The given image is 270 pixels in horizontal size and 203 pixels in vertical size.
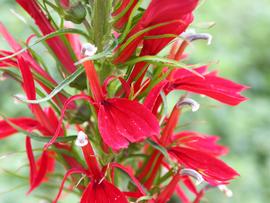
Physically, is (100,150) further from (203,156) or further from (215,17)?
(215,17)

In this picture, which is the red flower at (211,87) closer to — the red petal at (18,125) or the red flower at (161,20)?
the red flower at (161,20)

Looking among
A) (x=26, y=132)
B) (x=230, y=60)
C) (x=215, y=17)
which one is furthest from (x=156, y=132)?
(x=215, y=17)

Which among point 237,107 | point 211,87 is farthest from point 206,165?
point 237,107

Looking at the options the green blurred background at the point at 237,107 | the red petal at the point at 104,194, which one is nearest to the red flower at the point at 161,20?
the red petal at the point at 104,194

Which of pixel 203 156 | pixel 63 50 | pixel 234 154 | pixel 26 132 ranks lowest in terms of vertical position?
pixel 234 154

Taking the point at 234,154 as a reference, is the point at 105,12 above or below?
above

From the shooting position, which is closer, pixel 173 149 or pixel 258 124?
pixel 173 149
